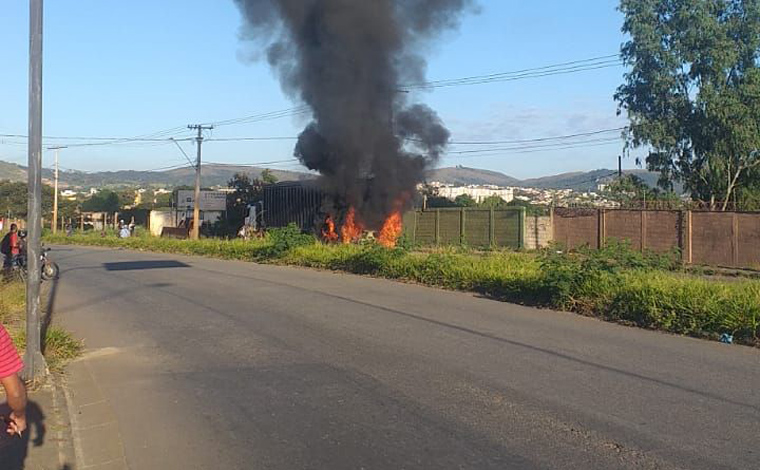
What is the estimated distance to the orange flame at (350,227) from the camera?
87.6 ft

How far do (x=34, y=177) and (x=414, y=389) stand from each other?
4.02 m

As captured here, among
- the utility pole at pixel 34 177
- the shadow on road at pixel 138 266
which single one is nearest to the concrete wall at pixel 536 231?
the shadow on road at pixel 138 266

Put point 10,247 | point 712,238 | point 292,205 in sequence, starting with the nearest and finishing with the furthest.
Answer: point 10,247 < point 712,238 < point 292,205

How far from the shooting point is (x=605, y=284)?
10.8 m

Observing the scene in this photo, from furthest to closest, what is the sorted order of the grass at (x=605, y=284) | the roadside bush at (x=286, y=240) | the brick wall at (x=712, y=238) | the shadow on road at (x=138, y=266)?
the roadside bush at (x=286, y=240) → the shadow on road at (x=138, y=266) → the brick wall at (x=712, y=238) → the grass at (x=605, y=284)

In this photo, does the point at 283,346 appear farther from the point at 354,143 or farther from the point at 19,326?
the point at 354,143

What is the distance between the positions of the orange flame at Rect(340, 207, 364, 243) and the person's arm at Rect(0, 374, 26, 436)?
915 inches

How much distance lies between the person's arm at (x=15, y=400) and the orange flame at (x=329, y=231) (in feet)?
76.7

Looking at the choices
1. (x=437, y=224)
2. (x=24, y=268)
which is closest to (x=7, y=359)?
(x=24, y=268)

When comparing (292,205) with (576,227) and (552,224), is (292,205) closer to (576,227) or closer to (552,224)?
(552,224)

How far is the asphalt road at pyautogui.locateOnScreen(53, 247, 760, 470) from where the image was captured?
4.65 m

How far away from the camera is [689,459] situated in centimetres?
445

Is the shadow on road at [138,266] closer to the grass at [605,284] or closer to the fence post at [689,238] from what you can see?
the grass at [605,284]

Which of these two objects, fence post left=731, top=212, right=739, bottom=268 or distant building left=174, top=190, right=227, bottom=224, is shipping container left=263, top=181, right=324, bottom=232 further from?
fence post left=731, top=212, right=739, bottom=268
